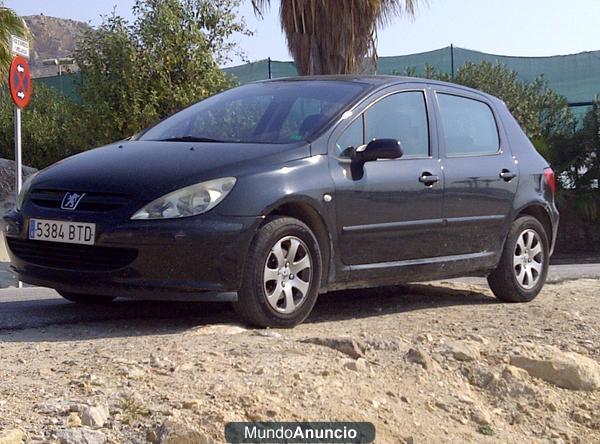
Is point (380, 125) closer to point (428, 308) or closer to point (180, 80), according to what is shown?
point (428, 308)

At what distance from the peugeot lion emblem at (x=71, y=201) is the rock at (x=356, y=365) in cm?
190

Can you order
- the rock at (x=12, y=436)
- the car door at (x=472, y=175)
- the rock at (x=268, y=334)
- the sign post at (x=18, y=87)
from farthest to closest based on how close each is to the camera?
the sign post at (x=18, y=87)
the car door at (x=472, y=175)
the rock at (x=268, y=334)
the rock at (x=12, y=436)

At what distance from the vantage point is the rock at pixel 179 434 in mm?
4027

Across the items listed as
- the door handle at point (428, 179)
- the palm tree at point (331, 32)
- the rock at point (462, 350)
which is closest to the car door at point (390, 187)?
the door handle at point (428, 179)

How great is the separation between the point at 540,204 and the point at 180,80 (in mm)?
10876

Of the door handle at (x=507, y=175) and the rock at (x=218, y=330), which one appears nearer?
the rock at (x=218, y=330)

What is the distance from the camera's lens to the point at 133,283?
5.93 metres

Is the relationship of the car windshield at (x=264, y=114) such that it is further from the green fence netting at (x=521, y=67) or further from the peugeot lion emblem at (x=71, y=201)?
the green fence netting at (x=521, y=67)

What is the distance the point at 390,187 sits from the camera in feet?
22.3

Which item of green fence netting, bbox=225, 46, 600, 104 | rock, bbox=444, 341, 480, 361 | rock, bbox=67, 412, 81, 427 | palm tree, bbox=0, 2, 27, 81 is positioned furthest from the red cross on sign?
palm tree, bbox=0, 2, 27, 81

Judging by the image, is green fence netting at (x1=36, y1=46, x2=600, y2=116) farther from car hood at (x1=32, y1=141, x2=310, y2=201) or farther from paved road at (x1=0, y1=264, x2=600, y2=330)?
car hood at (x1=32, y1=141, x2=310, y2=201)

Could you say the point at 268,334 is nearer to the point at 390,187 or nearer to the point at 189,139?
the point at 390,187

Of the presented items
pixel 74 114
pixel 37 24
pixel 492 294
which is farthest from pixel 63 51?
pixel 492 294

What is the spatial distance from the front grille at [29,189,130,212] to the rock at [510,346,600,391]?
88.7 inches
